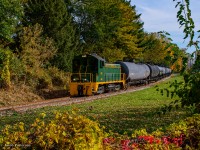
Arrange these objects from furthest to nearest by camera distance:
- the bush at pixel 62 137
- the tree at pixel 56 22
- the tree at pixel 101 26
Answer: the tree at pixel 101 26
the tree at pixel 56 22
the bush at pixel 62 137

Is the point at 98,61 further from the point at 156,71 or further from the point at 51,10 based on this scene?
the point at 156,71

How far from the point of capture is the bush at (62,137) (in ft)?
12.8

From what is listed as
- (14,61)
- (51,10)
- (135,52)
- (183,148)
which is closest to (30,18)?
(51,10)

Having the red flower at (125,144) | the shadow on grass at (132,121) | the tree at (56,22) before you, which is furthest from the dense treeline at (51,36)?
the red flower at (125,144)

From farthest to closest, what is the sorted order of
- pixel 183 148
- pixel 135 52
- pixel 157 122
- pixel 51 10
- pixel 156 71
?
pixel 135 52 < pixel 156 71 < pixel 51 10 < pixel 157 122 < pixel 183 148

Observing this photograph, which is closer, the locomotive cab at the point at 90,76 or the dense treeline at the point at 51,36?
the locomotive cab at the point at 90,76

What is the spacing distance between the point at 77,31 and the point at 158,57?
3413cm

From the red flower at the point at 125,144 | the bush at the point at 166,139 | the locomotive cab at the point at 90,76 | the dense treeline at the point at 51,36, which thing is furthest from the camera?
the dense treeline at the point at 51,36

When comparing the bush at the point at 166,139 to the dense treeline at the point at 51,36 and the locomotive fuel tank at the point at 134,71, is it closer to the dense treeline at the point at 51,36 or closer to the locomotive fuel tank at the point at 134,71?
the dense treeline at the point at 51,36

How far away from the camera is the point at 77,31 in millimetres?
44312

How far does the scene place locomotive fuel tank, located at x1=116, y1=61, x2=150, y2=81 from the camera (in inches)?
1472

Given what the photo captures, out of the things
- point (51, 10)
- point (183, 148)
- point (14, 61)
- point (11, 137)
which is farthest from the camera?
point (51, 10)

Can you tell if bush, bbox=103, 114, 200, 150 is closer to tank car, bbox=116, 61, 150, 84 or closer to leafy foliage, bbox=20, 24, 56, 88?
leafy foliage, bbox=20, 24, 56, 88

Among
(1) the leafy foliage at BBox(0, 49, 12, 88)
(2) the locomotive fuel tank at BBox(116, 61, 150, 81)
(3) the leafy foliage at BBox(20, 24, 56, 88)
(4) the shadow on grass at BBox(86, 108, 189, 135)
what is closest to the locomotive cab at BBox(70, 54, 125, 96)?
(3) the leafy foliage at BBox(20, 24, 56, 88)
